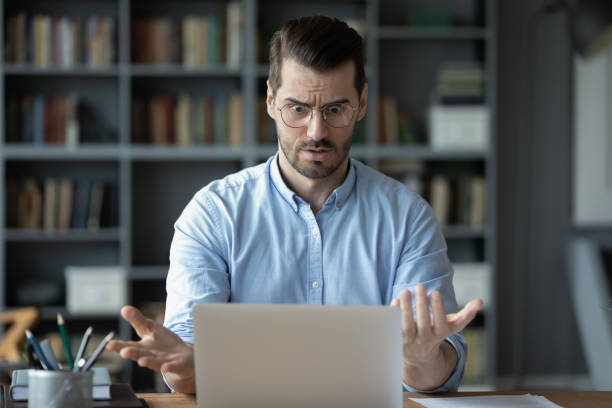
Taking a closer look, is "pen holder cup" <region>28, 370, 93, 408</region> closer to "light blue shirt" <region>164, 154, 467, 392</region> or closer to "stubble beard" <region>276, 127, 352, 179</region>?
"light blue shirt" <region>164, 154, 467, 392</region>

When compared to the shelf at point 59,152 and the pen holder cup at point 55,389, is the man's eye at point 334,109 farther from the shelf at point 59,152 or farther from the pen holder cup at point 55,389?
the shelf at point 59,152

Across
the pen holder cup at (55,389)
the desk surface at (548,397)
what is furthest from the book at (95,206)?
the pen holder cup at (55,389)

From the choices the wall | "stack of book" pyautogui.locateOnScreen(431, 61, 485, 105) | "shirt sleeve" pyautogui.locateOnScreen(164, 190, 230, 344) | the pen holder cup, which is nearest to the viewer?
the pen holder cup

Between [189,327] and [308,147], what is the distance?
0.47 m

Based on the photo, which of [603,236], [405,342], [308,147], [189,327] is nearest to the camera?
[405,342]

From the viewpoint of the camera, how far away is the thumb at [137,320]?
1291 millimetres

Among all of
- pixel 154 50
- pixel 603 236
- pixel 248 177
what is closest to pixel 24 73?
pixel 154 50

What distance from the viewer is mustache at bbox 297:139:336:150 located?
173 cm

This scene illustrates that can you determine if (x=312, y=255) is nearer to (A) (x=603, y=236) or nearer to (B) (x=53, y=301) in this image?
(B) (x=53, y=301)

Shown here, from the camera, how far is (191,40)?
397 cm

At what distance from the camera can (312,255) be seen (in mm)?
1789

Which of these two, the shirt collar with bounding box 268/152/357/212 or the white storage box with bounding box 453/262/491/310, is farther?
the white storage box with bounding box 453/262/491/310

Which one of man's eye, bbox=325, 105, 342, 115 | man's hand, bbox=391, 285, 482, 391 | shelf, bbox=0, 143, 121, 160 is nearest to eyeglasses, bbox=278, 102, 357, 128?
man's eye, bbox=325, 105, 342, 115

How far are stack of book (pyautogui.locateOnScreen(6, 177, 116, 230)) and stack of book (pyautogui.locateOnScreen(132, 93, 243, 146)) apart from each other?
13.7 inches
